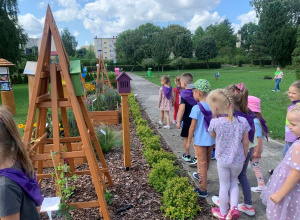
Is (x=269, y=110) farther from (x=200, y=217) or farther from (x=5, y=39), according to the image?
(x=5, y=39)

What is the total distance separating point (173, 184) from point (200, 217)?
460mm

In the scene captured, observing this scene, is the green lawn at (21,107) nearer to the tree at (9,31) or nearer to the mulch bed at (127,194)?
the tree at (9,31)

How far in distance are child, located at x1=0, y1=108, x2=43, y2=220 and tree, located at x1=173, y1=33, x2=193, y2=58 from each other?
49191mm

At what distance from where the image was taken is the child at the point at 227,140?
239 cm

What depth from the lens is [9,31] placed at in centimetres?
1547

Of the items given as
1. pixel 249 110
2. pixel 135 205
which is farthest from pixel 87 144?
pixel 249 110

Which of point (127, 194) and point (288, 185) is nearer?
point (288, 185)

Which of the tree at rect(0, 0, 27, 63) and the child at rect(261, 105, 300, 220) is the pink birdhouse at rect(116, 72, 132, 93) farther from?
the tree at rect(0, 0, 27, 63)

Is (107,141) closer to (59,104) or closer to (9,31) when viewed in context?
(59,104)

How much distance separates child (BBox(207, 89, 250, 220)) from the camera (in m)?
2.39

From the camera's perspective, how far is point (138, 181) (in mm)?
3402

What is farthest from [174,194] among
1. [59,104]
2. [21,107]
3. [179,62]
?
[179,62]

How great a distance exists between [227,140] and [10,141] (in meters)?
1.96

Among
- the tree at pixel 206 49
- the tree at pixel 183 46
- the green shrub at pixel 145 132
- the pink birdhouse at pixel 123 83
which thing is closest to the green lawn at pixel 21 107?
the green shrub at pixel 145 132
